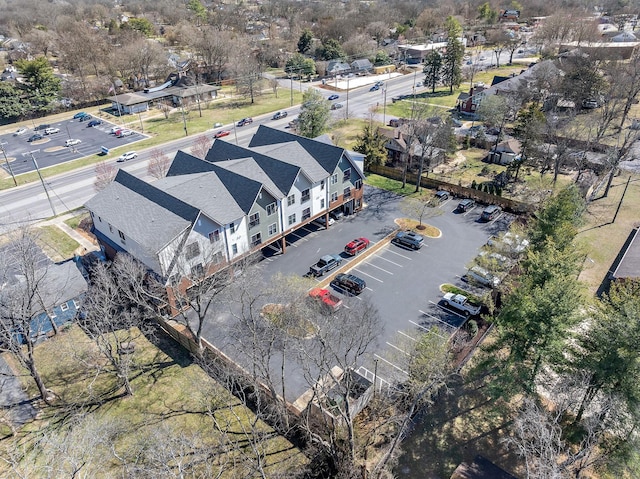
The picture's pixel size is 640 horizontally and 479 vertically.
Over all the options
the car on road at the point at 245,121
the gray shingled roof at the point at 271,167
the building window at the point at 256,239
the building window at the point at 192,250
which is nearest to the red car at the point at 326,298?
the building window at the point at 256,239

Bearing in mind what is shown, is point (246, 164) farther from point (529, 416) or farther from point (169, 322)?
point (529, 416)

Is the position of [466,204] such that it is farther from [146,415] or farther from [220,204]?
[146,415]

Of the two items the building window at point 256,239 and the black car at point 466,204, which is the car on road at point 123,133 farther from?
the black car at point 466,204

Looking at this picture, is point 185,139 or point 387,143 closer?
point 387,143

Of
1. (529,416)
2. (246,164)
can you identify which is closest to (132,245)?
(246,164)

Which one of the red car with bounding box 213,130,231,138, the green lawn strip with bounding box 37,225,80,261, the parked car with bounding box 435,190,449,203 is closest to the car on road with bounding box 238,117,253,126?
the red car with bounding box 213,130,231,138
